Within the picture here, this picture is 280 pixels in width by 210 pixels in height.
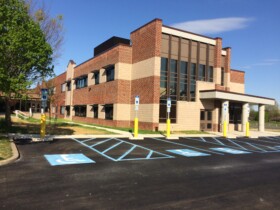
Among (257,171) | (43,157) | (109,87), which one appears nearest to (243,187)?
(257,171)

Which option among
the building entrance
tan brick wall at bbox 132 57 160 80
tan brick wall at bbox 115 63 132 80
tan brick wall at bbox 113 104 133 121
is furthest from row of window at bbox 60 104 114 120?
the building entrance

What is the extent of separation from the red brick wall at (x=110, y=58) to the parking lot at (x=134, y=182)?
1868 cm

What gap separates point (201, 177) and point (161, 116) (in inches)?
700

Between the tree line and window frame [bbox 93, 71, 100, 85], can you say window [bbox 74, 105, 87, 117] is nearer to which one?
window frame [bbox 93, 71, 100, 85]

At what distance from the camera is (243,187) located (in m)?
7.66

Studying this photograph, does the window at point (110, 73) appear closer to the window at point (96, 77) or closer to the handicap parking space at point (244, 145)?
the window at point (96, 77)

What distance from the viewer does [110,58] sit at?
31.5m

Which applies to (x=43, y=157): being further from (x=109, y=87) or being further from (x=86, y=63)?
(x=86, y=63)

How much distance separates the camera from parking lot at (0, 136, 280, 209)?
6047mm

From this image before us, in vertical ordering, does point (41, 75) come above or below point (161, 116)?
above

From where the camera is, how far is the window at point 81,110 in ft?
131

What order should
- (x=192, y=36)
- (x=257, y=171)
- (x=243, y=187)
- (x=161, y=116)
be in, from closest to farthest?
1. (x=243, y=187)
2. (x=257, y=171)
3. (x=161, y=116)
4. (x=192, y=36)

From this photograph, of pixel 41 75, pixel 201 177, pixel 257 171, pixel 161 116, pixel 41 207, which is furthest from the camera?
pixel 161 116

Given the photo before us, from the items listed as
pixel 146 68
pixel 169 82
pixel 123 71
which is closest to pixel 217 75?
pixel 169 82
